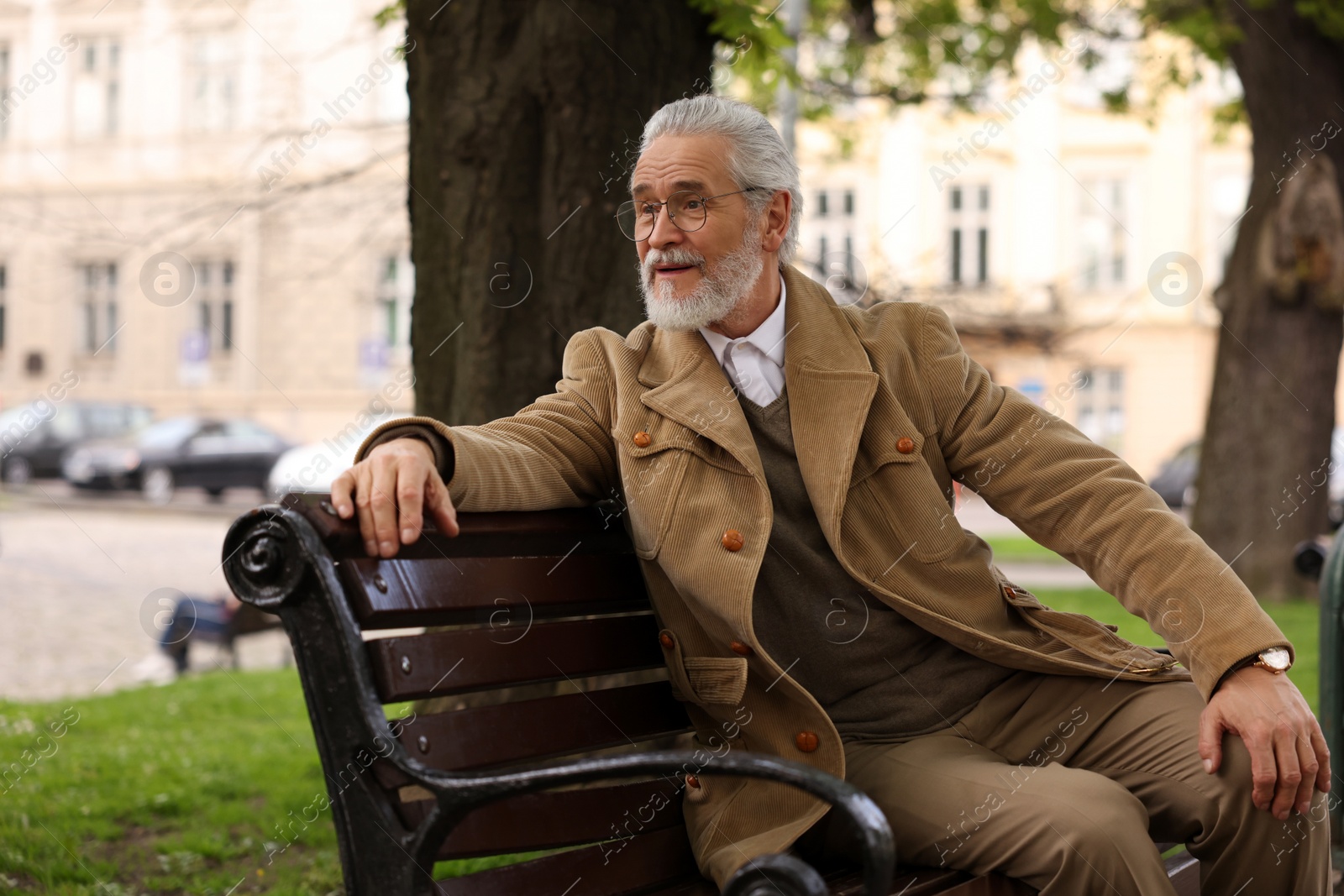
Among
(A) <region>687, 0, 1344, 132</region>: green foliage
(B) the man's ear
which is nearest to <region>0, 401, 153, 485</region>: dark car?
(A) <region>687, 0, 1344, 132</region>: green foliage

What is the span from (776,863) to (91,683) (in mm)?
8341

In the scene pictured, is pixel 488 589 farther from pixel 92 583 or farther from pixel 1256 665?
pixel 92 583

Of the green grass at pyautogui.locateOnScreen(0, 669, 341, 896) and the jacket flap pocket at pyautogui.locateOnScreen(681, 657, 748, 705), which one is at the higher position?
the jacket flap pocket at pyautogui.locateOnScreen(681, 657, 748, 705)

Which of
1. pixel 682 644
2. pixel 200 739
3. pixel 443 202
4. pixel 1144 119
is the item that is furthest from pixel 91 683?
pixel 1144 119

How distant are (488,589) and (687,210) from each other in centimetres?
91

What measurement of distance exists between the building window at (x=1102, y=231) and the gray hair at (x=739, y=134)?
1149 inches

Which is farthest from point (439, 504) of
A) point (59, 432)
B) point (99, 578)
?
point (59, 432)

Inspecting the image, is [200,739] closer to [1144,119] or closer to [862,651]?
[862,651]

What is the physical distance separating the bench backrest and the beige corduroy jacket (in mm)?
80

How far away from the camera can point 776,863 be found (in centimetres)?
179

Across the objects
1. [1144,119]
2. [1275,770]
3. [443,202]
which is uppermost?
[1144,119]

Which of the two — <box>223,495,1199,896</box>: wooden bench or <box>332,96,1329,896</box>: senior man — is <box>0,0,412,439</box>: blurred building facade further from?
<box>223,495,1199,896</box>: wooden bench

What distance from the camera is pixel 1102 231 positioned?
31.5 metres

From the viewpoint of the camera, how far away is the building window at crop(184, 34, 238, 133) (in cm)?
2309
